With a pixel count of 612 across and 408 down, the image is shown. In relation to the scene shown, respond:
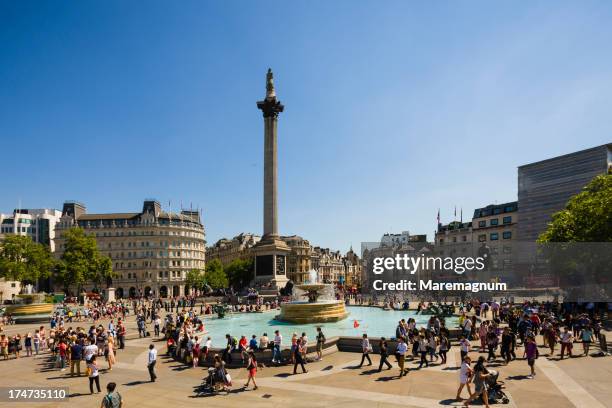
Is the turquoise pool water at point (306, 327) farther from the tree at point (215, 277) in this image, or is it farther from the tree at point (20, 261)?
the tree at point (215, 277)

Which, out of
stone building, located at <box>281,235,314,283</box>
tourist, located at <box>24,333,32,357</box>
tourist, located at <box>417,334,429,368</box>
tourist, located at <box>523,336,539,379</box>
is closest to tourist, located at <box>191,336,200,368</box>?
tourist, located at <box>417,334,429,368</box>

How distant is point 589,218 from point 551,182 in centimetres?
5897

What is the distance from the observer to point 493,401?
507 inches

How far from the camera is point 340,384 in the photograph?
15406 mm

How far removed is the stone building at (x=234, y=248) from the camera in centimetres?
14312

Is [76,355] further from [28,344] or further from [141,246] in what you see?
[141,246]

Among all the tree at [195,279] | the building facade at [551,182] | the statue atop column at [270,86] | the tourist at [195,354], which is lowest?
the tree at [195,279]

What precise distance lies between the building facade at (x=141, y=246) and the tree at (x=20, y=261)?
30285 millimetres

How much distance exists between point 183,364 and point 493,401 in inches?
539

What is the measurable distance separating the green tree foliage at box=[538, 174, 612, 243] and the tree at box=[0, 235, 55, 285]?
271ft

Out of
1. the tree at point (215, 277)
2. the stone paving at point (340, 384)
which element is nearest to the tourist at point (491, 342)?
the stone paving at point (340, 384)

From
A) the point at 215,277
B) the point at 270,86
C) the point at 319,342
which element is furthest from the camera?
the point at 215,277

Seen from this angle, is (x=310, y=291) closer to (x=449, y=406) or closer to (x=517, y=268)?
(x=449, y=406)

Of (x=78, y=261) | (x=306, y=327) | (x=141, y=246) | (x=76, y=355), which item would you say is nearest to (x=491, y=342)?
(x=306, y=327)
